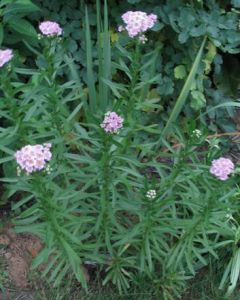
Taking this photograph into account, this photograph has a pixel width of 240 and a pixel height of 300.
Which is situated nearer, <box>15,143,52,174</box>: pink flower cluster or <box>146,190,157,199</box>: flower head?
<box>15,143,52,174</box>: pink flower cluster

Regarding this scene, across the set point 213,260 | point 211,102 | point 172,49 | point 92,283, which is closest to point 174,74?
point 172,49

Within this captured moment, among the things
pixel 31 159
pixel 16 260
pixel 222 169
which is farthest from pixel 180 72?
pixel 31 159

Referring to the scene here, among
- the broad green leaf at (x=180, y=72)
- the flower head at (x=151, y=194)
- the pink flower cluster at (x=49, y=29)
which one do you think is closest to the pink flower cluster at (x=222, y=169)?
the flower head at (x=151, y=194)

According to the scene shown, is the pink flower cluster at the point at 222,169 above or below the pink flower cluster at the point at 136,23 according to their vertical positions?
below

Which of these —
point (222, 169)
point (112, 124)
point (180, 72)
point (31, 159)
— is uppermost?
point (31, 159)

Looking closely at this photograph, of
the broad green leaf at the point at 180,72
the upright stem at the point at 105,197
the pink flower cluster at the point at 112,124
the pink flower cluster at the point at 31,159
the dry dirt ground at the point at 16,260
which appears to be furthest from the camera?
the broad green leaf at the point at 180,72

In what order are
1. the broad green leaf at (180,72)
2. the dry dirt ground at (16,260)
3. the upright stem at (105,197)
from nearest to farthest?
the upright stem at (105,197) → the dry dirt ground at (16,260) → the broad green leaf at (180,72)

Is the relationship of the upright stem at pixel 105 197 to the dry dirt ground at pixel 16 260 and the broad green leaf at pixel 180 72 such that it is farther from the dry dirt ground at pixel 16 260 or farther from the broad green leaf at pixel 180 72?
the broad green leaf at pixel 180 72

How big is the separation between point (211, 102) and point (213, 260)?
42.8 inches

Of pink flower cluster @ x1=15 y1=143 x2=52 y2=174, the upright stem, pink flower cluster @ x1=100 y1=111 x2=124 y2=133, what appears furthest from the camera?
the upright stem

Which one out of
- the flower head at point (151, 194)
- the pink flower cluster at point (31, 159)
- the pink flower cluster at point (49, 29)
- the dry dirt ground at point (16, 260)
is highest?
the pink flower cluster at point (49, 29)

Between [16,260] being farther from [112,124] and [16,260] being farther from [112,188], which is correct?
[112,124]

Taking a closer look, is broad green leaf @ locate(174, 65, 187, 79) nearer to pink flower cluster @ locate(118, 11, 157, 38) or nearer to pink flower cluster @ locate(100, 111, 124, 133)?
pink flower cluster @ locate(118, 11, 157, 38)

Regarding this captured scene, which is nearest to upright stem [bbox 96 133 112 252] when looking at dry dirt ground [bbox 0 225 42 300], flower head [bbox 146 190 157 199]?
flower head [bbox 146 190 157 199]
